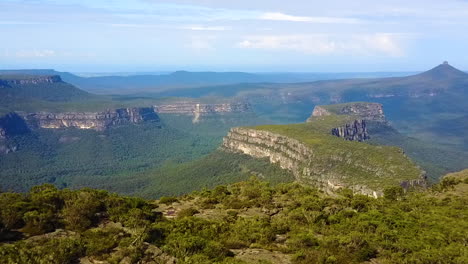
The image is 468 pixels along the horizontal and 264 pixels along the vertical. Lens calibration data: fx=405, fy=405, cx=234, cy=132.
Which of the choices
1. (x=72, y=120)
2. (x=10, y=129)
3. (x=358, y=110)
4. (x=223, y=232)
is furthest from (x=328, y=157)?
(x=10, y=129)

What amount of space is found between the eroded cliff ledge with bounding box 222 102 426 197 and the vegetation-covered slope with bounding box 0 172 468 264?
32687mm

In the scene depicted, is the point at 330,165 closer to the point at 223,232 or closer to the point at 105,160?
the point at 223,232

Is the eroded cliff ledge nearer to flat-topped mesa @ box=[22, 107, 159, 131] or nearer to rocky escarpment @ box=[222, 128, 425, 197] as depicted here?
rocky escarpment @ box=[222, 128, 425, 197]

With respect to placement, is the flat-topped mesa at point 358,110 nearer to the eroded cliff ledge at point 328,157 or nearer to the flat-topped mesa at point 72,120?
the eroded cliff ledge at point 328,157

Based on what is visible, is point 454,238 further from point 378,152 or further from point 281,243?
point 378,152

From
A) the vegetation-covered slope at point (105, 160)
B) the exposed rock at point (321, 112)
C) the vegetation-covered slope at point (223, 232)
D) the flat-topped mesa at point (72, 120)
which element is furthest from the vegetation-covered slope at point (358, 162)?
the flat-topped mesa at point (72, 120)

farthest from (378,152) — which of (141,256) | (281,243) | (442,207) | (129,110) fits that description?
(129,110)

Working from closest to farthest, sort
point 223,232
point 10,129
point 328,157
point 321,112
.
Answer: point 223,232 < point 328,157 < point 10,129 < point 321,112

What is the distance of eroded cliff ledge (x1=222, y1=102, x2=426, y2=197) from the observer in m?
69.9

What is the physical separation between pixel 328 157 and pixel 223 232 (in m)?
59.6

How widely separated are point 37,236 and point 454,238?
89.0 feet

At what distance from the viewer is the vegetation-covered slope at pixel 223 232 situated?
71.5ft

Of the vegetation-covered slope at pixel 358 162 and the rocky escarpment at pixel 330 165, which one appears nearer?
the rocky escarpment at pixel 330 165

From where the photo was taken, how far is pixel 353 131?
Answer: 433 ft
